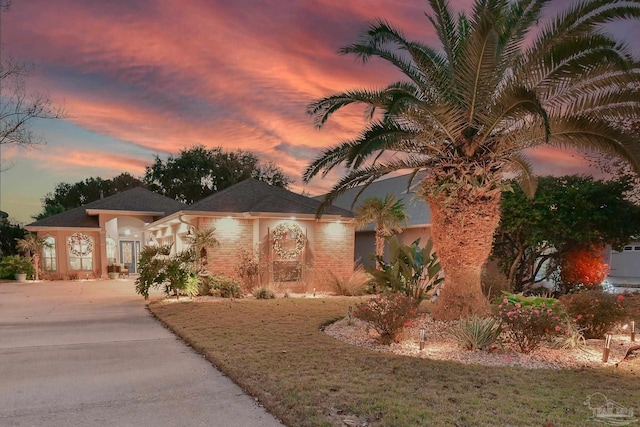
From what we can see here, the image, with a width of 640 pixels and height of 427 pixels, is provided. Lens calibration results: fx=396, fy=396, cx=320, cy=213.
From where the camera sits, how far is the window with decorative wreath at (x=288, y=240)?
50.0 feet

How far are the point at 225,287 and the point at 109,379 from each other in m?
7.88

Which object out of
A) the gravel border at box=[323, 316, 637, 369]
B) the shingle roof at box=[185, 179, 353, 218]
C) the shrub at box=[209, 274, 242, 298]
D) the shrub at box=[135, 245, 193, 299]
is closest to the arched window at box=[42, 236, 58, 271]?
the shingle roof at box=[185, 179, 353, 218]

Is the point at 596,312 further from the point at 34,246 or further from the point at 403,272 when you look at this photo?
the point at 34,246

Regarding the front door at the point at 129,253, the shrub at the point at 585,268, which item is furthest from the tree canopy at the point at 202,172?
the shrub at the point at 585,268

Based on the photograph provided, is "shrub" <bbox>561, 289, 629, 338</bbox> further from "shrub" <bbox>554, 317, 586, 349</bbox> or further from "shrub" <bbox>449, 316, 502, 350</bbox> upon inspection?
"shrub" <bbox>449, 316, 502, 350</bbox>

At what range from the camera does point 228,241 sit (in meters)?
14.7

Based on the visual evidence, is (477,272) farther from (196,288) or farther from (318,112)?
(196,288)

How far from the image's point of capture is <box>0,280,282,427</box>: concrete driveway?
13.3ft

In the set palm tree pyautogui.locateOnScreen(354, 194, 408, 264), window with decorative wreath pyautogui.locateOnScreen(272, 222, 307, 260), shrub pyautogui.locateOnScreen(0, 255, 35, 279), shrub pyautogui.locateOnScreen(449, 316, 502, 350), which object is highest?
palm tree pyautogui.locateOnScreen(354, 194, 408, 264)

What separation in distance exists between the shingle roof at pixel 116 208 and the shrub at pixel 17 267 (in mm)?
1965

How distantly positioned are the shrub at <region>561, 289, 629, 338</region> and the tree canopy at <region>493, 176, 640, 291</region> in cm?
587

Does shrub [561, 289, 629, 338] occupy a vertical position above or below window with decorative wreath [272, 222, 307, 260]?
below

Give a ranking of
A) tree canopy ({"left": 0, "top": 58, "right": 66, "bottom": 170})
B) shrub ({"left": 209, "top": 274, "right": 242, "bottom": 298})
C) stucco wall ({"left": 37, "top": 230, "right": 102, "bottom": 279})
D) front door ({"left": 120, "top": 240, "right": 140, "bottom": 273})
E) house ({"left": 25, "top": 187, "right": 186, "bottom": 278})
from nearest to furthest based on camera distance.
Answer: tree canopy ({"left": 0, "top": 58, "right": 66, "bottom": 170})
shrub ({"left": 209, "top": 274, "right": 242, "bottom": 298})
stucco wall ({"left": 37, "top": 230, "right": 102, "bottom": 279})
house ({"left": 25, "top": 187, "right": 186, "bottom": 278})
front door ({"left": 120, "top": 240, "right": 140, "bottom": 273})

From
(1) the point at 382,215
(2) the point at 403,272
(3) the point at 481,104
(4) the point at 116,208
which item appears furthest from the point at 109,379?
(4) the point at 116,208
